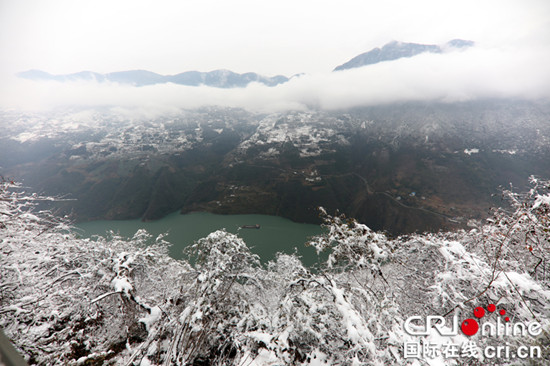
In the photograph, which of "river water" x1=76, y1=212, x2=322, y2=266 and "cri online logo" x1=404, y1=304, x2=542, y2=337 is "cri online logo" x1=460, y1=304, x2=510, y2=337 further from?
"river water" x1=76, y1=212, x2=322, y2=266

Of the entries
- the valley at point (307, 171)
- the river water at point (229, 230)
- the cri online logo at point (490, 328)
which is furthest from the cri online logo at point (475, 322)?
the valley at point (307, 171)

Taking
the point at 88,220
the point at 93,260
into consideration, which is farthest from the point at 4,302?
the point at 88,220

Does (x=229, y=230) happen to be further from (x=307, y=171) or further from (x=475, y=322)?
(x=307, y=171)

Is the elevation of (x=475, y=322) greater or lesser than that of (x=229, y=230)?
greater

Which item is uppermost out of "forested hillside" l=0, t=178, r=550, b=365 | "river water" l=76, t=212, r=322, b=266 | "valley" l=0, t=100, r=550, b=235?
"forested hillside" l=0, t=178, r=550, b=365

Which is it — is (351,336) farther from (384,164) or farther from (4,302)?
(384,164)

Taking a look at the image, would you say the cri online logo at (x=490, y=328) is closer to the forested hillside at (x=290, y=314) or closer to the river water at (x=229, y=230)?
the forested hillside at (x=290, y=314)

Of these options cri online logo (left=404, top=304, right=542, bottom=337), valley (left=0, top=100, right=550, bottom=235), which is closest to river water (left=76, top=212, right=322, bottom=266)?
valley (left=0, top=100, right=550, bottom=235)

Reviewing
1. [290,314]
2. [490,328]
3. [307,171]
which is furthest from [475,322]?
[307,171]

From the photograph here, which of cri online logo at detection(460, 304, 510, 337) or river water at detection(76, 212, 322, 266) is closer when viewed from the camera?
cri online logo at detection(460, 304, 510, 337)
